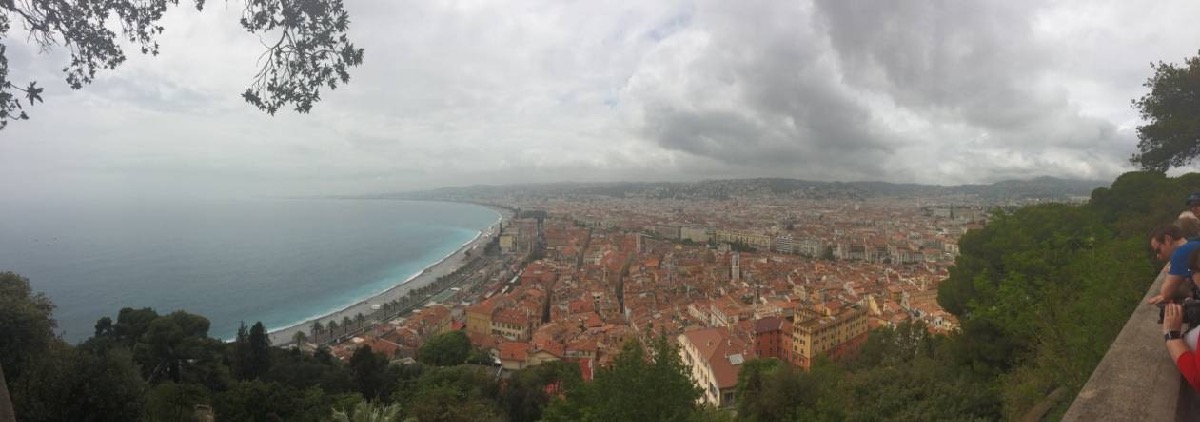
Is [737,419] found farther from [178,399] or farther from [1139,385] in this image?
[178,399]

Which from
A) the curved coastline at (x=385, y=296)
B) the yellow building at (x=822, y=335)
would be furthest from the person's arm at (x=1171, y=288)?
the curved coastline at (x=385, y=296)

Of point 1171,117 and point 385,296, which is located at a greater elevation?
point 1171,117

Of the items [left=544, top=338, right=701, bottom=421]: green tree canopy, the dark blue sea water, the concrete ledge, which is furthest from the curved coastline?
the concrete ledge

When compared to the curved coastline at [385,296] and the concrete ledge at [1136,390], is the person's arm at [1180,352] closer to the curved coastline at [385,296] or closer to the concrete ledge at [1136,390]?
the concrete ledge at [1136,390]

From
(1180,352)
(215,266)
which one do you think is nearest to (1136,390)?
(1180,352)

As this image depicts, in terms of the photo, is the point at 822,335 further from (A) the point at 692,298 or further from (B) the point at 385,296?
(B) the point at 385,296

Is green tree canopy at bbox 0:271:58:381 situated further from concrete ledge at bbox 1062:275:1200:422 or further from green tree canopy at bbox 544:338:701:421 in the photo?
concrete ledge at bbox 1062:275:1200:422

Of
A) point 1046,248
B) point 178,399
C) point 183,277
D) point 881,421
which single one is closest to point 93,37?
point 881,421
